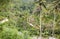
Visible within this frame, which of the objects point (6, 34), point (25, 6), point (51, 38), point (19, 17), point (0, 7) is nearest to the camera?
point (6, 34)

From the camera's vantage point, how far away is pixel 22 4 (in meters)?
31.5

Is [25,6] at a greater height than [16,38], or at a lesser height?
lesser

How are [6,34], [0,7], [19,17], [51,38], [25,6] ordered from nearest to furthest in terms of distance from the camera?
[6,34], [0,7], [51,38], [19,17], [25,6]

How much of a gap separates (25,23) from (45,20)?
2.62 meters

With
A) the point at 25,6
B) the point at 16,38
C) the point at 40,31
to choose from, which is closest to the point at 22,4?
the point at 25,6

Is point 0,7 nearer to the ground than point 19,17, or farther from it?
farther from it

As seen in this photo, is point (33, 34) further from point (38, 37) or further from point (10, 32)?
point (10, 32)

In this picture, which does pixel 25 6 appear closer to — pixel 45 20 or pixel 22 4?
pixel 22 4

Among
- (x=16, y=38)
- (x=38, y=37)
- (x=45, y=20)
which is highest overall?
(x=16, y=38)

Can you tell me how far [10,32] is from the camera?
12.9 meters

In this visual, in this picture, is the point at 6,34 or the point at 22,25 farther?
the point at 22,25

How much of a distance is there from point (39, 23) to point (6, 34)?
12205 mm

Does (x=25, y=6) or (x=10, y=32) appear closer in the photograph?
(x=10, y=32)

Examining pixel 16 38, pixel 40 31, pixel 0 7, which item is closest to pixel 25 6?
pixel 40 31
